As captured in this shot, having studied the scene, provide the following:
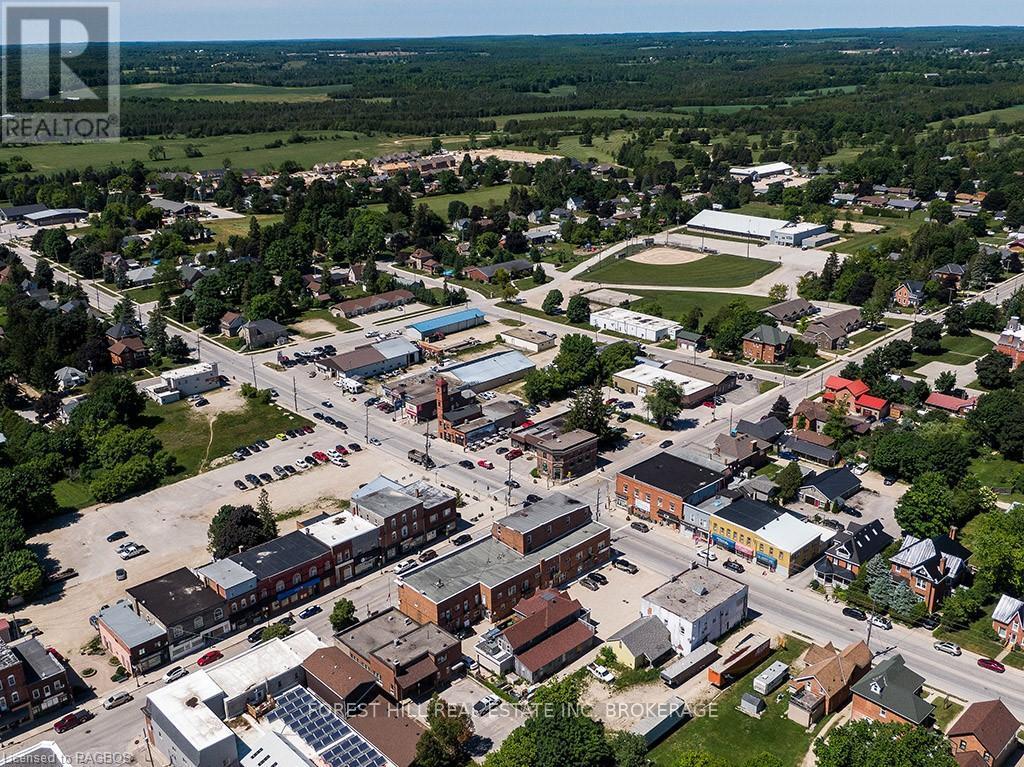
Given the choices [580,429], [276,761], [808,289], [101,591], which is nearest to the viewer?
[276,761]

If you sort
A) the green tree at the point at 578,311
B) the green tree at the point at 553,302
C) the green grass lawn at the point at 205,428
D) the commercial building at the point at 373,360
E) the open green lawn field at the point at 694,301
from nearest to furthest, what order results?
the green grass lawn at the point at 205,428, the commercial building at the point at 373,360, the green tree at the point at 578,311, the green tree at the point at 553,302, the open green lawn field at the point at 694,301

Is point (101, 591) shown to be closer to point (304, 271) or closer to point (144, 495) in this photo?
point (144, 495)

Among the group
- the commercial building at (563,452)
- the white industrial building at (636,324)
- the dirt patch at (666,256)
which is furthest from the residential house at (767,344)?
the dirt patch at (666,256)

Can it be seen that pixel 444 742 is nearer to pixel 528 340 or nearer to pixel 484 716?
pixel 484 716

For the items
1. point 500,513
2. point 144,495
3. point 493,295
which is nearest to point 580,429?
point 500,513

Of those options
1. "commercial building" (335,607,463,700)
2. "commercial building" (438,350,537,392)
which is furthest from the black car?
"commercial building" (438,350,537,392)

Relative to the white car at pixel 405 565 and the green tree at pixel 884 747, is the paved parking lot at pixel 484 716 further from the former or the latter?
the green tree at pixel 884 747

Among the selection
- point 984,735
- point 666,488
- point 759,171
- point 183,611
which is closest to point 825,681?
point 984,735
